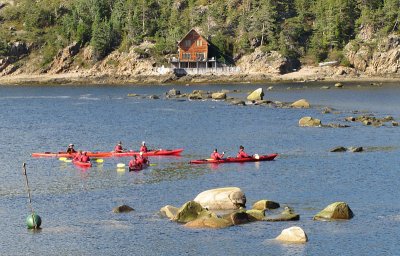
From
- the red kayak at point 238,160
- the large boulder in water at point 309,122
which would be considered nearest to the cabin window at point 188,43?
the large boulder in water at point 309,122

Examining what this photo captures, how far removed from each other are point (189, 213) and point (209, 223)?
2064 millimetres

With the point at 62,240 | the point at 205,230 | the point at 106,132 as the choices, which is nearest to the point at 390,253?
the point at 205,230

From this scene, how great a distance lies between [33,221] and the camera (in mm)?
54281

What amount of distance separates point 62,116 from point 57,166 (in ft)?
172

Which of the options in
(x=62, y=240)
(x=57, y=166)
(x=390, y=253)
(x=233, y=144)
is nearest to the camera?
(x=390, y=253)

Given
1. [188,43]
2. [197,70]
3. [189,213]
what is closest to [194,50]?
[188,43]

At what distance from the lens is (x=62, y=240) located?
5184cm

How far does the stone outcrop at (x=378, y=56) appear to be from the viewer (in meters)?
187

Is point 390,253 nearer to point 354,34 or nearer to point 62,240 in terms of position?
point 62,240

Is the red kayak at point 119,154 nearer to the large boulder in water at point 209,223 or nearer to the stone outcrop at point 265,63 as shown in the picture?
the large boulder in water at point 209,223

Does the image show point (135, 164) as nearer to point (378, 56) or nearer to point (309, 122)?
point (309, 122)

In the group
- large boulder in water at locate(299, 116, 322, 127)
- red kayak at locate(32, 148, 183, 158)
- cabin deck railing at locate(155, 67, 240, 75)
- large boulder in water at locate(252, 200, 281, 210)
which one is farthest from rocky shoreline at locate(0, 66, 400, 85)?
large boulder in water at locate(252, 200, 281, 210)

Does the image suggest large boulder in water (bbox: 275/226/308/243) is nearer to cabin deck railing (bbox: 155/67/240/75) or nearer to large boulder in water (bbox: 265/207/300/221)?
large boulder in water (bbox: 265/207/300/221)

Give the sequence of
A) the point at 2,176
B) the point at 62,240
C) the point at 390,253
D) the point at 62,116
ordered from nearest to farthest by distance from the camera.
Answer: the point at 390,253 < the point at 62,240 < the point at 2,176 < the point at 62,116
